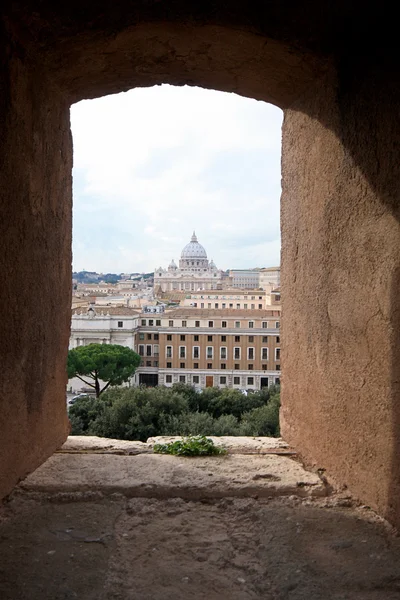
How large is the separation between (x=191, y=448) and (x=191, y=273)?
369ft

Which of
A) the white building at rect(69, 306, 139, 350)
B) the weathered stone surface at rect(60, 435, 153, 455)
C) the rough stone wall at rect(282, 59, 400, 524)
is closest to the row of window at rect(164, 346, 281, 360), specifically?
the white building at rect(69, 306, 139, 350)

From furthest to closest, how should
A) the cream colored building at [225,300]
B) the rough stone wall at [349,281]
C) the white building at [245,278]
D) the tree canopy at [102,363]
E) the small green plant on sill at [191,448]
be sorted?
1. the white building at [245,278]
2. the cream colored building at [225,300]
3. the tree canopy at [102,363]
4. the small green plant on sill at [191,448]
5. the rough stone wall at [349,281]

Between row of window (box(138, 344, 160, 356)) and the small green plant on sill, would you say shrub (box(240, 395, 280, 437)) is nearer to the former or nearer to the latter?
the small green plant on sill

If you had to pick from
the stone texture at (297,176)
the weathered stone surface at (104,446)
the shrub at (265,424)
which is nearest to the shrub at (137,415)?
the shrub at (265,424)

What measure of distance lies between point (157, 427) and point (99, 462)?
7.96 m

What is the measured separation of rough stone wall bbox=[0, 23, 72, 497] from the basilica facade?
102 m

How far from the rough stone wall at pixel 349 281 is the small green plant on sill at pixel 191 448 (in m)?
0.45

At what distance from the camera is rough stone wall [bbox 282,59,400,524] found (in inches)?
80.6

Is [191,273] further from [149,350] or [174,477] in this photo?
[174,477]

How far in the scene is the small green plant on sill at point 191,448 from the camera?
278cm

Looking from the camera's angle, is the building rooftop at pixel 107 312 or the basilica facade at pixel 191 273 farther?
the basilica facade at pixel 191 273

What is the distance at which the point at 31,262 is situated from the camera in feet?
7.68

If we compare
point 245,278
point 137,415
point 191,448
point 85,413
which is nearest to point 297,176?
point 191,448

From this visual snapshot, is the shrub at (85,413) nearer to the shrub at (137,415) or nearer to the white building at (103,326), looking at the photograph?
the shrub at (137,415)
